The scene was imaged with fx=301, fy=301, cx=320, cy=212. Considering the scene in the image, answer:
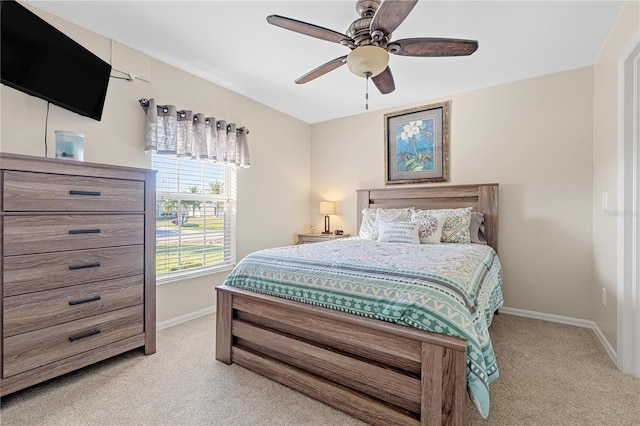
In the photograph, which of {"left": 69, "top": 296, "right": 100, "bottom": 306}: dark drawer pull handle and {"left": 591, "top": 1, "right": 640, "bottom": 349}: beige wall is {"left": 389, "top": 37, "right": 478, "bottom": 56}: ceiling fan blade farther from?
{"left": 69, "top": 296, "right": 100, "bottom": 306}: dark drawer pull handle

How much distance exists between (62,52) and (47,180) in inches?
37.0

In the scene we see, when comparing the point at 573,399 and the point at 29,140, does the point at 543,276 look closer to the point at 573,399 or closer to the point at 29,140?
the point at 573,399

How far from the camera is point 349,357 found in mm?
1640

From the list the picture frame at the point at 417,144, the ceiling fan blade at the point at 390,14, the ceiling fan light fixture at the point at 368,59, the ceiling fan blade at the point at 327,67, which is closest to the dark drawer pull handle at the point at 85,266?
the ceiling fan blade at the point at 327,67

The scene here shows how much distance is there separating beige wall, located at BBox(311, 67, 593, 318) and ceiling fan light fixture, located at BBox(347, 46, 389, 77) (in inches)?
83.3

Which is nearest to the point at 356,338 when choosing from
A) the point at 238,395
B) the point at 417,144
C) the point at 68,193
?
the point at 238,395

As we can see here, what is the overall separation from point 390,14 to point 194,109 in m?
2.29

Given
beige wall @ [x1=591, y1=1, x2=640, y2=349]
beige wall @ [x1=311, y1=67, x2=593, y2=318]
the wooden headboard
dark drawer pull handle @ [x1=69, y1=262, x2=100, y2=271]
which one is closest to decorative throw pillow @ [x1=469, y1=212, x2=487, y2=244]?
the wooden headboard

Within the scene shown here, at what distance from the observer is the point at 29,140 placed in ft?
6.95

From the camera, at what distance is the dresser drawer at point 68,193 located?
1.68 metres

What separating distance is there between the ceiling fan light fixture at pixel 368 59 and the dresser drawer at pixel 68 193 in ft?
5.79

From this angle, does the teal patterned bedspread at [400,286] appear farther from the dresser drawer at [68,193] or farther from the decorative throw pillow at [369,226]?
the decorative throw pillow at [369,226]

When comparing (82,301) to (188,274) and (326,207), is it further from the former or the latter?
(326,207)

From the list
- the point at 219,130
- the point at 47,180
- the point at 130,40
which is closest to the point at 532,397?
the point at 47,180
